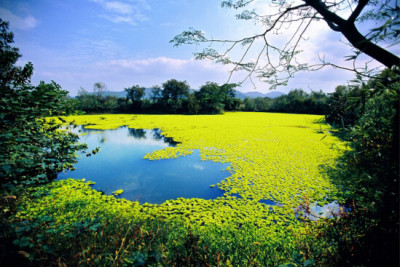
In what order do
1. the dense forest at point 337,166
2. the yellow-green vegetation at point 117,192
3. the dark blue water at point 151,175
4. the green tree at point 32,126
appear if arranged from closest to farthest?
the dense forest at point 337,166 → the green tree at point 32,126 → the yellow-green vegetation at point 117,192 → the dark blue water at point 151,175

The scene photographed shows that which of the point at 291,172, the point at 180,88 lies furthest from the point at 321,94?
the point at 180,88

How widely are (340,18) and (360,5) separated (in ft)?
0.36

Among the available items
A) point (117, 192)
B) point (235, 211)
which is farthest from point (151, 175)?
point (235, 211)

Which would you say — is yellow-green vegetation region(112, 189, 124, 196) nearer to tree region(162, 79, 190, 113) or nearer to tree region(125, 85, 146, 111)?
tree region(162, 79, 190, 113)

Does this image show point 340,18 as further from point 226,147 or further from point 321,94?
point 226,147

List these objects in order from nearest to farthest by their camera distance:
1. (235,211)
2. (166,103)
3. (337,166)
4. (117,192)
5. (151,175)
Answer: (337,166), (235,211), (117,192), (151,175), (166,103)

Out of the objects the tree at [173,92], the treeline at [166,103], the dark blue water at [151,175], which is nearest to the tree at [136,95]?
the treeline at [166,103]

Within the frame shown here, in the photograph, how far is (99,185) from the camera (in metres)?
4.38

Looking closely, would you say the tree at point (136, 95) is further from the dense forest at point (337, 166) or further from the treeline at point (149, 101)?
the dense forest at point (337, 166)

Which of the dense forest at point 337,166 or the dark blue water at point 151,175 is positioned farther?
the dark blue water at point 151,175

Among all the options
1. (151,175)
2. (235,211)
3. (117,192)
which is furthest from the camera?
(151,175)

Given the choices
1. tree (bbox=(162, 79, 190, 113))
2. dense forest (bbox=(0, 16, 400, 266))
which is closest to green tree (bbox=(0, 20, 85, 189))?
dense forest (bbox=(0, 16, 400, 266))

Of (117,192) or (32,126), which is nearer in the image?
(32,126)

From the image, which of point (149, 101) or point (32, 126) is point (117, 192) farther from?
point (149, 101)
